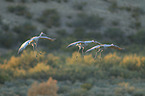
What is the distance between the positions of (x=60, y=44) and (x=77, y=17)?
1121 inches

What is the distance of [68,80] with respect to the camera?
39.1 metres

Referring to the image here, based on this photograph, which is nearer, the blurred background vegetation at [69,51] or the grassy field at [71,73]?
the blurred background vegetation at [69,51]

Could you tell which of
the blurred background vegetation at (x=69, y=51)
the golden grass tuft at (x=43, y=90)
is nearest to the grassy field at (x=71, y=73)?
the blurred background vegetation at (x=69, y=51)

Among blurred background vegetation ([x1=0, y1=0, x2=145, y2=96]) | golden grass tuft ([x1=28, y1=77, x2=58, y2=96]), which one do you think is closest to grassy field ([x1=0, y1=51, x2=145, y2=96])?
blurred background vegetation ([x1=0, y1=0, x2=145, y2=96])

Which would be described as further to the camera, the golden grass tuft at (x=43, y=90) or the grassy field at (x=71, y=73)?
the grassy field at (x=71, y=73)

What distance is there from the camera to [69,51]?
48312 millimetres

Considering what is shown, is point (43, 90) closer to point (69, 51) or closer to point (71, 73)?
point (71, 73)

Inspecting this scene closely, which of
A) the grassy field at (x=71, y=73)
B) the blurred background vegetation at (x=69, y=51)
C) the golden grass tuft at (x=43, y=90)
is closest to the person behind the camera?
the golden grass tuft at (x=43, y=90)

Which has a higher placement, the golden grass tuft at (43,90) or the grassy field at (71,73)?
the grassy field at (71,73)

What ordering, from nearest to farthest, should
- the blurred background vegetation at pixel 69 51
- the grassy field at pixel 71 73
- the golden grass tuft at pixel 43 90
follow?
the golden grass tuft at pixel 43 90 < the blurred background vegetation at pixel 69 51 < the grassy field at pixel 71 73

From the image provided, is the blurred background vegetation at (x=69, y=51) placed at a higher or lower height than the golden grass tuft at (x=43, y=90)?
higher

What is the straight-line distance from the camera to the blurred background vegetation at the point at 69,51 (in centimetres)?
3238

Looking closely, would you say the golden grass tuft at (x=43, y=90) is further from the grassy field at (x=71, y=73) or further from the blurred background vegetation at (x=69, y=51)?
the grassy field at (x=71, y=73)

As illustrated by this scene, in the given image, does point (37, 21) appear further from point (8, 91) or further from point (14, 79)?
point (8, 91)
